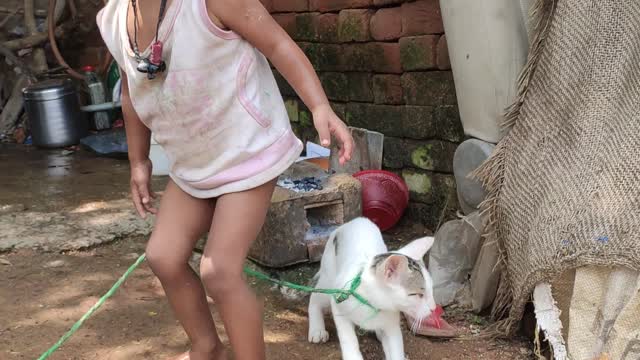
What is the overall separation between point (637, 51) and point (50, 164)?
4390 mm

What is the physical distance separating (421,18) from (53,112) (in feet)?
12.4

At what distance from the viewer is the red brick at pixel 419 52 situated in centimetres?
342

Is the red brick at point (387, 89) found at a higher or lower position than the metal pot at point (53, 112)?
higher

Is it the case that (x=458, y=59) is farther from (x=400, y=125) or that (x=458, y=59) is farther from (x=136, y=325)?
(x=136, y=325)

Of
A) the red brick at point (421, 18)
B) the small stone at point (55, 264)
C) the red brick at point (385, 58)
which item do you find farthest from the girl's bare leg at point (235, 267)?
the red brick at point (385, 58)

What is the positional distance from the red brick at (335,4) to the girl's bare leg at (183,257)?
1985 millimetres

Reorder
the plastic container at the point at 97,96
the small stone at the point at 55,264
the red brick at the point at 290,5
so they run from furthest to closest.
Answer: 1. the plastic container at the point at 97,96
2. the red brick at the point at 290,5
3. the small stone at the point at 55,264

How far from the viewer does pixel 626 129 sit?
7.36 ft

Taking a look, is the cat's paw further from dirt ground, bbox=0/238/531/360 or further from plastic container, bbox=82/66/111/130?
plastic container, bbox=82/66/111/130

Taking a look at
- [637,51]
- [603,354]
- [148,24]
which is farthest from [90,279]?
[637,51]

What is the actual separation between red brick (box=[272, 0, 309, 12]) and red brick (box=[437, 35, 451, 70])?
3.98ft

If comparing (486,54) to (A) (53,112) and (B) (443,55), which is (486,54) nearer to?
(B) (443,55)

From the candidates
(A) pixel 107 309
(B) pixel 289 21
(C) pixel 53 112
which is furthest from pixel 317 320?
(C) pixel 53 112

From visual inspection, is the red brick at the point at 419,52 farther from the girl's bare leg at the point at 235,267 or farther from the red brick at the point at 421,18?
the girl's bare leg at the point at 235,267
